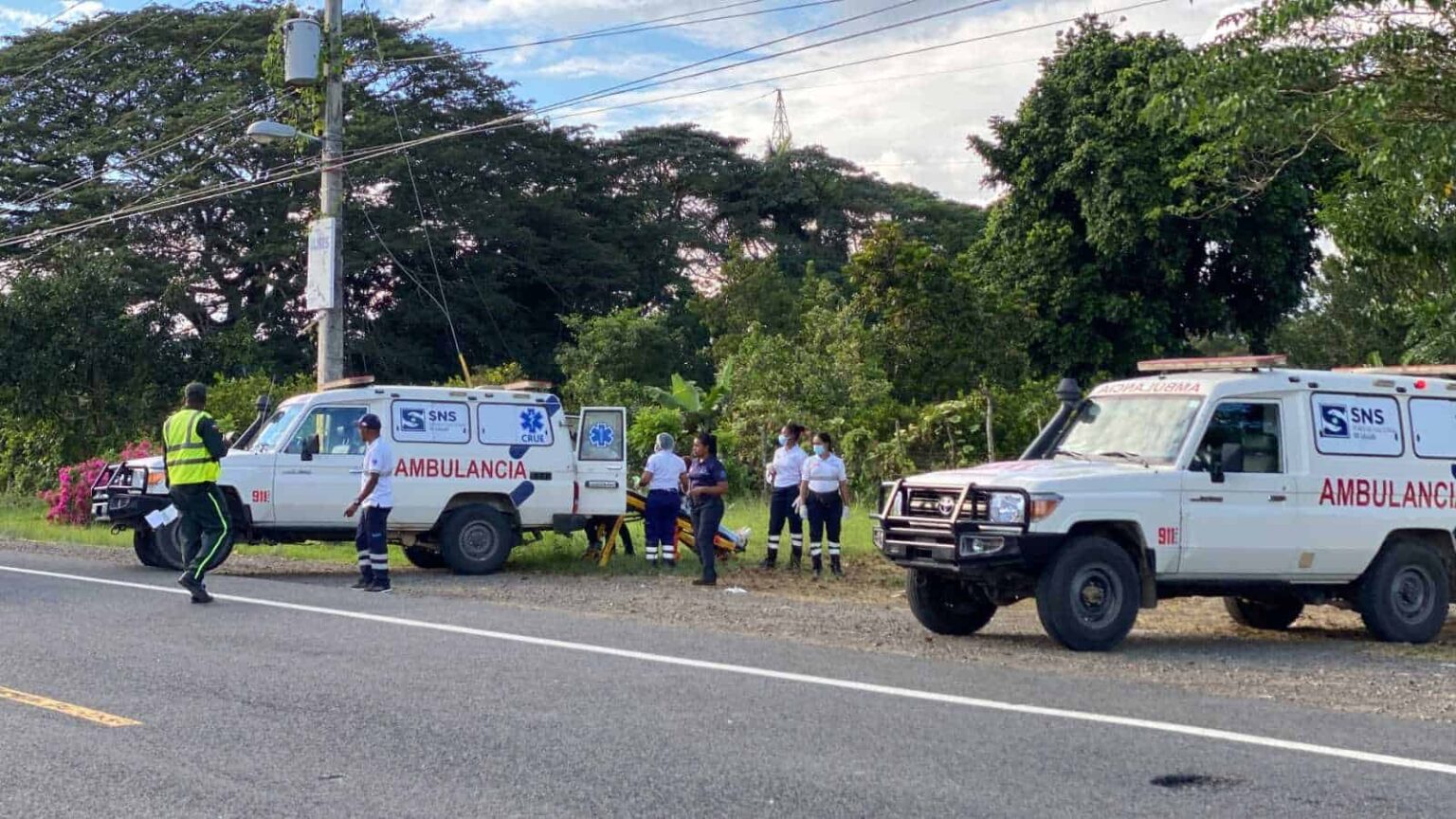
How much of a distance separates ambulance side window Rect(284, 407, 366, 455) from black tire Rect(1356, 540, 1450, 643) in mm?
10405

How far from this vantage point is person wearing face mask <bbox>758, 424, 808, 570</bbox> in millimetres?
18188

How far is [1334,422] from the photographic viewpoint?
40.9 feet

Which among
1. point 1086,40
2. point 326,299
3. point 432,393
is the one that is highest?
point 1086,40

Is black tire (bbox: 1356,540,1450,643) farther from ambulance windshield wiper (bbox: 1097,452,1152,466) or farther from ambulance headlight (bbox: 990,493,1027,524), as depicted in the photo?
ambulance headlight (bbox: 990,493,1027,524)

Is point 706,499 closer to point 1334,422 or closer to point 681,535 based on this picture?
point 681,535

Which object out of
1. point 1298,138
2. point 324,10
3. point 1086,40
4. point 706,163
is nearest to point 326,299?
point 324,10

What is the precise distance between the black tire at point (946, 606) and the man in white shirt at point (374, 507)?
17.4ft

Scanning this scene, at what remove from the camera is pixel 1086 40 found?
124ft

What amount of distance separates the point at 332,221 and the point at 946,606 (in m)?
12.8

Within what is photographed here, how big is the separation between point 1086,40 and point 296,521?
27.2 meters

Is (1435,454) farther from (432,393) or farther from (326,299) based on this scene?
(326,299)

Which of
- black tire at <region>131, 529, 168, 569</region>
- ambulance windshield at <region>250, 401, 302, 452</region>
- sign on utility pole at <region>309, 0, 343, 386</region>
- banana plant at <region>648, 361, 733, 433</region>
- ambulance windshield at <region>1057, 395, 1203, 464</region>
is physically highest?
sign on utility pole at <region>309, 0, 343, 386</region>

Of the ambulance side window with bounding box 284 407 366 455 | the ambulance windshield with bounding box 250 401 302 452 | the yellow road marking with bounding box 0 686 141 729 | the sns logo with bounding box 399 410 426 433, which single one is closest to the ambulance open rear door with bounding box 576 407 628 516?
the sns logo with bounding box 399 410 426 433

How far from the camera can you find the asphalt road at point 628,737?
6.34 meters
